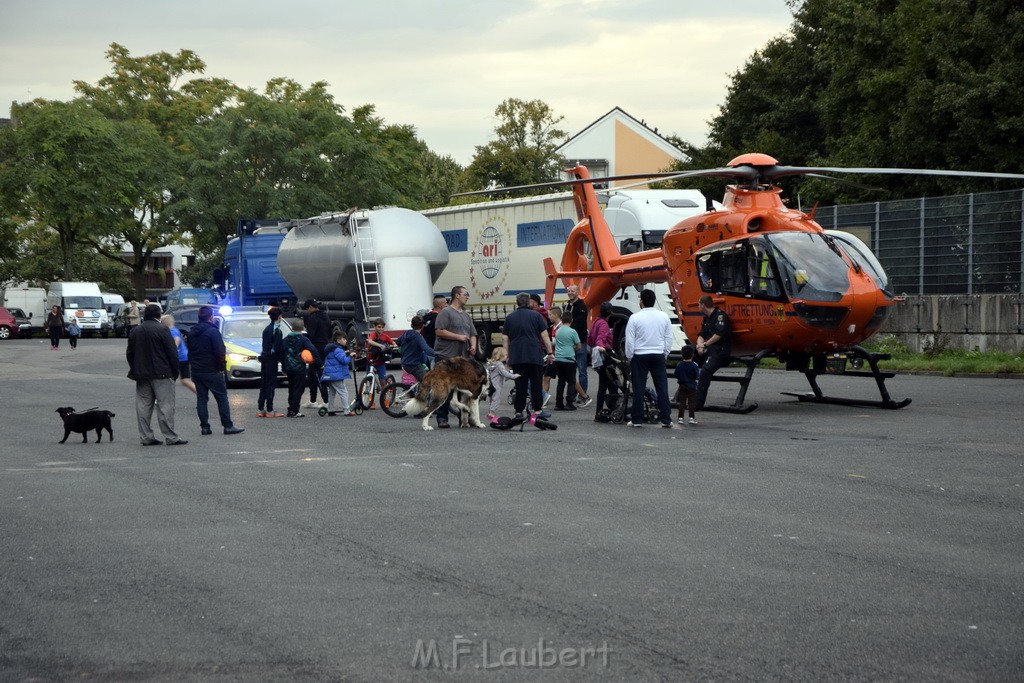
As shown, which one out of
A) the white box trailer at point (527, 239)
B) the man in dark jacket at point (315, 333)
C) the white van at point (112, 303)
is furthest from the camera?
the white van at point (112, 303)

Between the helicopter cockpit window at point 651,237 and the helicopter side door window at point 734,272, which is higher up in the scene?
the helicopter cockpit window at point 651,237

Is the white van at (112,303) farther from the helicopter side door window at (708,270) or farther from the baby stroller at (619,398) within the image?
the baby stroller at (619,398)

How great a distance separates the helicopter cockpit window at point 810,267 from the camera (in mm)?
18891

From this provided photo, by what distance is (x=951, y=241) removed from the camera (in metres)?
30.7

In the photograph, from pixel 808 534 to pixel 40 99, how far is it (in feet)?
253

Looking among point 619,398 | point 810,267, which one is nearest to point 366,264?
point 619,398

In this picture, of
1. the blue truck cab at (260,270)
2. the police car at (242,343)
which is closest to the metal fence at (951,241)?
the police car at (242,343)

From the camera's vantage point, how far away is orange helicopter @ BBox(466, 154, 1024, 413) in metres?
18.9

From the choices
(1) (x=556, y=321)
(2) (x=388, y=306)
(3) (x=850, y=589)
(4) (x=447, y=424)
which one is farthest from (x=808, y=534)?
(2) (x=388, y=306)

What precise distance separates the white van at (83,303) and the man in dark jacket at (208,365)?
5221 centimetres

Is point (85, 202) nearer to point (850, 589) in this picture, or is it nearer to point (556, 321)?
point (556, 321)

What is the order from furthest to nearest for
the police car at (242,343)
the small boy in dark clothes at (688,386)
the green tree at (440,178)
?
the green tree at (440,178) → the police car at (242,343) → the small boy in dark clothes at (688,386)

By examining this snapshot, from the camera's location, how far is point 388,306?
2948 cm

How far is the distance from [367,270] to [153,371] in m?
14.3
